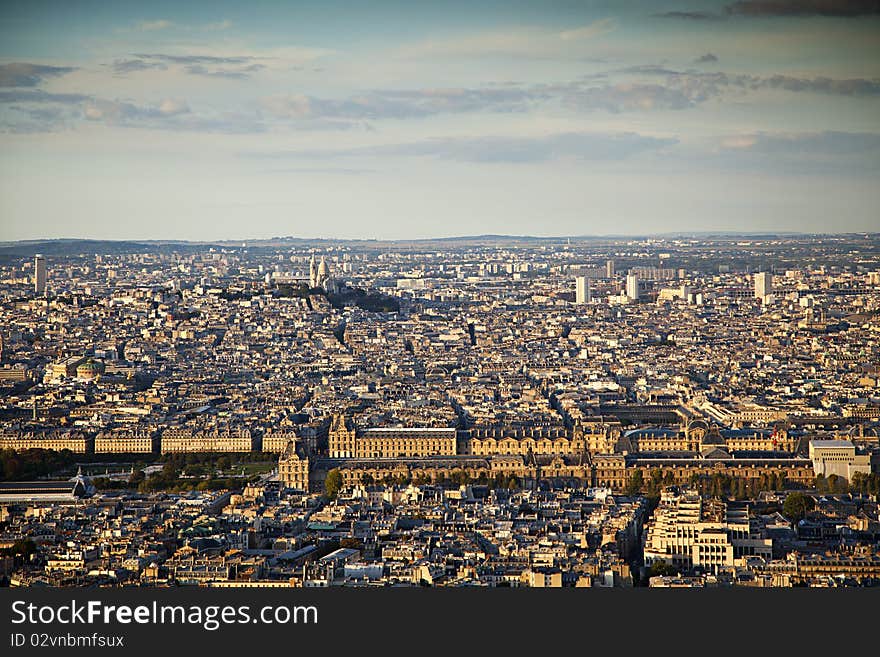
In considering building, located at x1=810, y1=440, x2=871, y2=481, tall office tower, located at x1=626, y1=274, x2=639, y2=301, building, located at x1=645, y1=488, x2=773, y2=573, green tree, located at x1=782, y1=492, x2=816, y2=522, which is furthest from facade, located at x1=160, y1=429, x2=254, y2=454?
tall office tower, located at x1=626, y1=274, x2=639, y2=301

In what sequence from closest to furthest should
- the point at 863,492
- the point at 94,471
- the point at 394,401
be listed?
the point at 863,492 < the point at 94,471 < the point at 394,401

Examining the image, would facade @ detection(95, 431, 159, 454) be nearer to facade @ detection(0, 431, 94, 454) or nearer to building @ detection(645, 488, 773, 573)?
facade @ detection(0, 431, 94, 454)

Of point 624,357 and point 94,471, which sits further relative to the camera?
point 624,357

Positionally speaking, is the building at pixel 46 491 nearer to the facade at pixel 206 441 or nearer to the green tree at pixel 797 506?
the facade at pixel 206 441

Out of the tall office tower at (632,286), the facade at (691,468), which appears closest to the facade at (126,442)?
the facade at (691,468)

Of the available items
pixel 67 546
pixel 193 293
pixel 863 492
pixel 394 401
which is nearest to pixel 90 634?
pixel 67 546

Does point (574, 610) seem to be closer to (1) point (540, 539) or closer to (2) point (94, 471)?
(1) point (540, 539)
